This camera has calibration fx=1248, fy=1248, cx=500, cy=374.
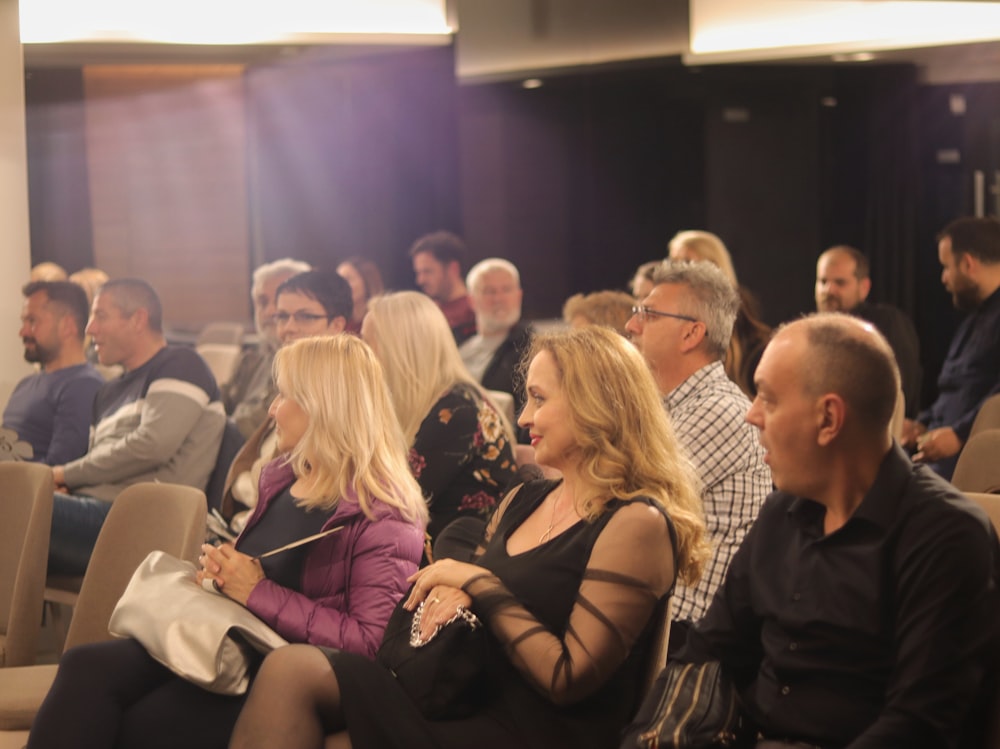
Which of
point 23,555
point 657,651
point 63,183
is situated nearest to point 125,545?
point 23,555

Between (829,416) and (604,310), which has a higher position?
(604,310)

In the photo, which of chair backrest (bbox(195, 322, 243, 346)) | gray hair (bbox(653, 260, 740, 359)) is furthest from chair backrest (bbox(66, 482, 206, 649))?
chair backrest (bbox(195, 322, 243, 346))

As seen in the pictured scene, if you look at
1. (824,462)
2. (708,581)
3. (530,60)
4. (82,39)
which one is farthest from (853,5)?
(824,462)

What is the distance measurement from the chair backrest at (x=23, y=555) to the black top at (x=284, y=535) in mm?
741

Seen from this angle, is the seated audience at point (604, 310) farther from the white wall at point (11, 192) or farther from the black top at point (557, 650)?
the black top at point (557, 650)

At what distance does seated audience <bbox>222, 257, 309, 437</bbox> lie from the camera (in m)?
5.64

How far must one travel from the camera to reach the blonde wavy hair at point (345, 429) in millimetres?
2705

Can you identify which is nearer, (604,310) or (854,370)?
(854,370)

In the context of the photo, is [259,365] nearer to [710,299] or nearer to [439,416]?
[439,416]

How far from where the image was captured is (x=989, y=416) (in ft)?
14.2

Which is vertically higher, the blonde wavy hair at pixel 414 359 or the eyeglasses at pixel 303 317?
the eyeglasses at pixel 303 317

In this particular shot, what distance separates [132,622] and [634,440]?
1092mm

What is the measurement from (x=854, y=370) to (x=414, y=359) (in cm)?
195

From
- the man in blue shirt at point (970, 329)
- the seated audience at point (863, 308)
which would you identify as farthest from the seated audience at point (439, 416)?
the seated audience at point (863, 308)
